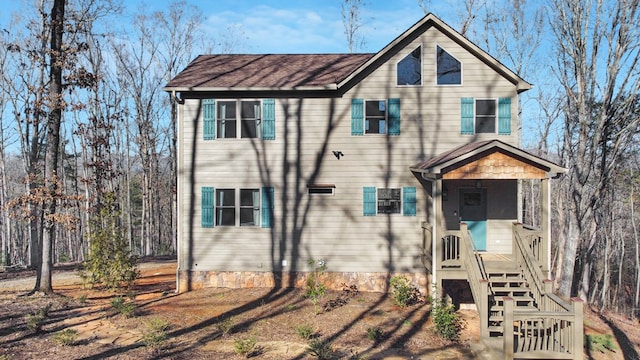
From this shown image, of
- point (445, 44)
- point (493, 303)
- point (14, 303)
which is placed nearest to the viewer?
point (493, 303)

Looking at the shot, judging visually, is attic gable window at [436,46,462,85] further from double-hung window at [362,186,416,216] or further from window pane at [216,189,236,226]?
window pane at [216,189,236,226]

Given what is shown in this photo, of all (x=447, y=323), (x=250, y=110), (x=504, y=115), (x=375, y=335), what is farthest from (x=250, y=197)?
(x=504, y=115)

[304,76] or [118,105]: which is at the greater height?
[118,105]

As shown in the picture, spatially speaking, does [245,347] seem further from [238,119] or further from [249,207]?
[238,119]

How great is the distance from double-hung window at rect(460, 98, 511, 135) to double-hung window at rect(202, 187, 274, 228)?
255 inches

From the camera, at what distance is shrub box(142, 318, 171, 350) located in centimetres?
809

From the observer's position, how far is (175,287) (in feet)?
44.5

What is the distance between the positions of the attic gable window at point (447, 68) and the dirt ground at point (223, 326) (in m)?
6.85

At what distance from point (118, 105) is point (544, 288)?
91.7 feet

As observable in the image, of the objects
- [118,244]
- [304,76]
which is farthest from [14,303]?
[304,76]

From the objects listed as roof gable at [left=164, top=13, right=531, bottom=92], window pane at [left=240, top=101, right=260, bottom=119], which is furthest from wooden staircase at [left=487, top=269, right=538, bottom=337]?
window pane at [left=240, top=101, right=260, bottom=119]

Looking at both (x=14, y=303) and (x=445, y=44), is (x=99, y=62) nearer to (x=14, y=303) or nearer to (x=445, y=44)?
(x=14, y=303)

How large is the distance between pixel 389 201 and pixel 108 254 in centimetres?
883

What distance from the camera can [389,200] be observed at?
1251cm
